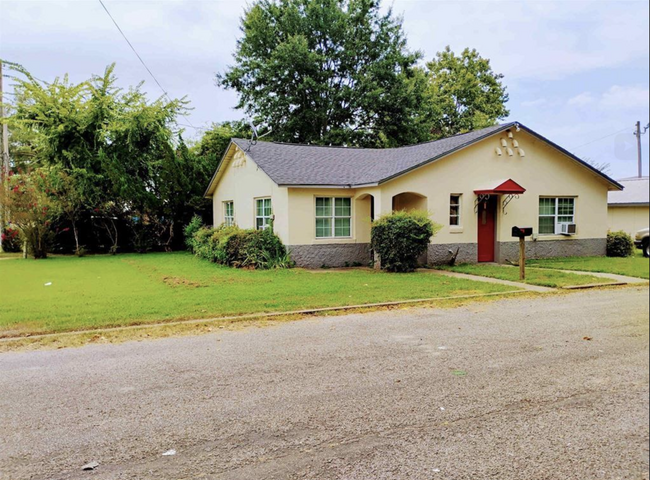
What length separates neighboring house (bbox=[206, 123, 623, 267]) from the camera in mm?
15188

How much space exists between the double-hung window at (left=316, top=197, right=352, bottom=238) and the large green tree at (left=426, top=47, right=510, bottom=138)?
19.7 m

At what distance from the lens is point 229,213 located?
20.9 m

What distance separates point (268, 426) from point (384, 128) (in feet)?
97.1

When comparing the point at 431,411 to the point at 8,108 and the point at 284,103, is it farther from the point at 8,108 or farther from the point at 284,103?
the point at 284,103

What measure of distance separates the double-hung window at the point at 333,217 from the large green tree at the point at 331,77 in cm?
1530

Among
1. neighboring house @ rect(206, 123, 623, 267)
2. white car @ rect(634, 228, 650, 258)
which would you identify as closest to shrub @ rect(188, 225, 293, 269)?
neighboring house @ rect(206, 123, 623, 267)

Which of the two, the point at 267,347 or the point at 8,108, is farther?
the point at 8,108

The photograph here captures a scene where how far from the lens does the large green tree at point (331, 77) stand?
101 feet

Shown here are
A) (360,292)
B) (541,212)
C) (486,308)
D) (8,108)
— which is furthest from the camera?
(8,108)

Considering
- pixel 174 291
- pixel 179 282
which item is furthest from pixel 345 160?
pixel 174 291

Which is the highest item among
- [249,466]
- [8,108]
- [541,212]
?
[8,108]

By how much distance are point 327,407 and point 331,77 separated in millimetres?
30031

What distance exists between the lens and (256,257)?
1510 cm

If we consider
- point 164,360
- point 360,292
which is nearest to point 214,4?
point 164,360
